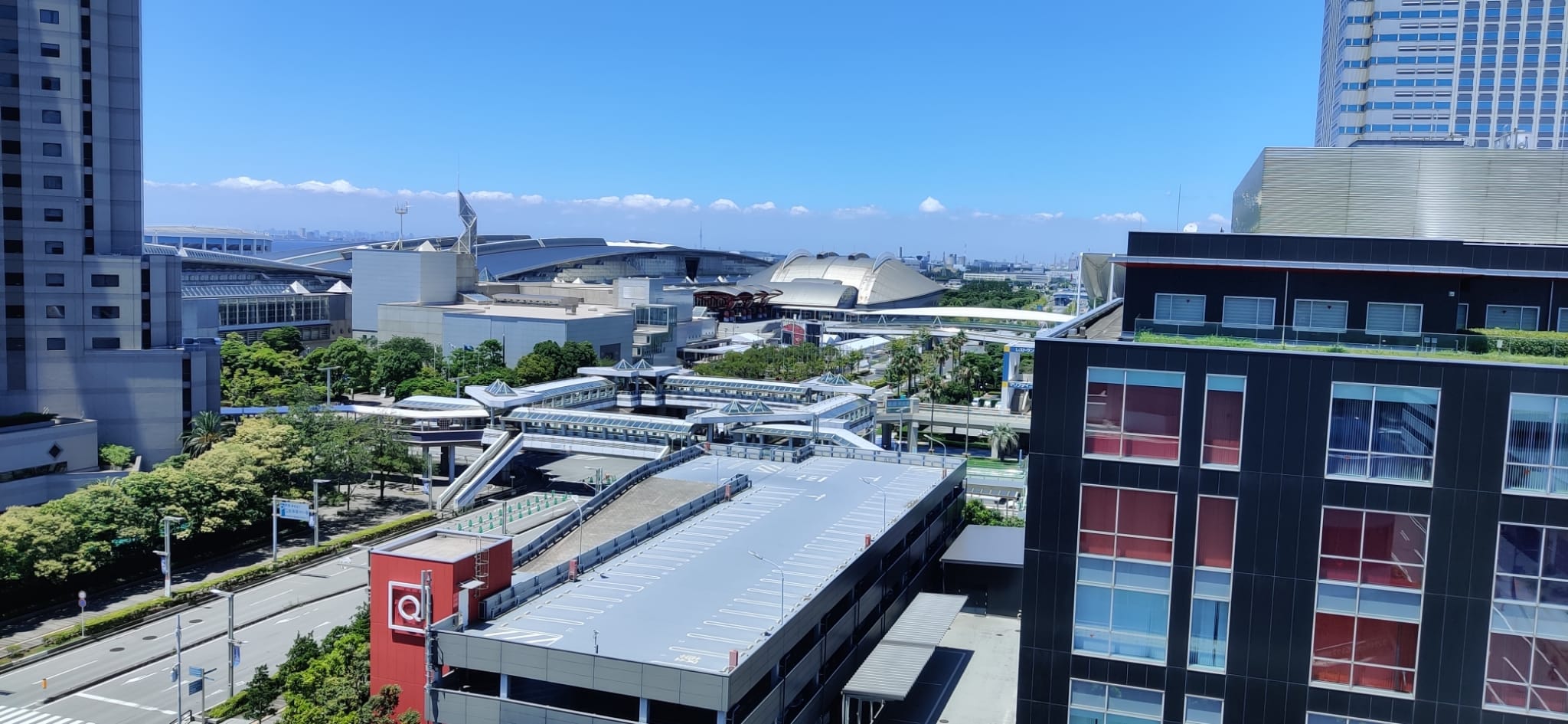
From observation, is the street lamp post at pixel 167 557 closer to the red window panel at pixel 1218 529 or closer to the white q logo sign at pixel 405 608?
the white q logo sign at pixel 405 608

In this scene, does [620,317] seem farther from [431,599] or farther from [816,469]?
[431,599]

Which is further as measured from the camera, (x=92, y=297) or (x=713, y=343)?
(x=713, y=343)

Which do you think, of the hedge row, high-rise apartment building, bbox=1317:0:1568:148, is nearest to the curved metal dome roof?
high-rise apartment building, bbox=1317:0:1568:148

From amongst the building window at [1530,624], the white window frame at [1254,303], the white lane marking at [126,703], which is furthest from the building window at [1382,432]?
the white lane marking at [126,703]

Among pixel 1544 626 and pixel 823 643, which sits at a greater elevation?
pixel 1544 626

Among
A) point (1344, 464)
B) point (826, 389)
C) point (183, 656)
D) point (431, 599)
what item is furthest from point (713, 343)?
point (1344, 464)

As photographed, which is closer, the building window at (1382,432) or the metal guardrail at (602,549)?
the building window at (1382,432)
